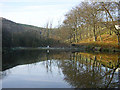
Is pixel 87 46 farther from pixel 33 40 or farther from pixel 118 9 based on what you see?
pixel 33 40

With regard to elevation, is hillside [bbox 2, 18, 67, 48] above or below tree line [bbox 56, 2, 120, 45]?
below

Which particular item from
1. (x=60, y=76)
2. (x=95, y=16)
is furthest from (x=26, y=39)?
(x=60, y=76)

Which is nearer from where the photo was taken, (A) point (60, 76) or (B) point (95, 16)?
(A) point (60, 76)

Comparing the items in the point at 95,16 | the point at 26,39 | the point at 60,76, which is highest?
the point at 95,16

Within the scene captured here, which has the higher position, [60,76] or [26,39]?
[26,39]

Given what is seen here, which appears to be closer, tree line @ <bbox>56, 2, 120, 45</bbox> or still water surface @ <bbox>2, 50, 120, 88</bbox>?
still water surface @ <bbox>2, 50, 120, 88</bbox>

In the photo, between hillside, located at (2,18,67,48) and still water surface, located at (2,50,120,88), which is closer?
still water surface, located at (2,50,120,88)

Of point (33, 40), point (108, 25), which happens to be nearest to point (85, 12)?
point (108, 25)

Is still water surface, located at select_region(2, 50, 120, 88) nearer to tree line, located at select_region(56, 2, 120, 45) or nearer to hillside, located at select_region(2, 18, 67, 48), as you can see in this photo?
hillside, located at select_region(2, 18, 67, 48)

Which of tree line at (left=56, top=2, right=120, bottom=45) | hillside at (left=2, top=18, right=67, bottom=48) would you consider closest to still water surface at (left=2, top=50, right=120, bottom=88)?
hillside at (left=2, top=18, right=67, bottom=48)

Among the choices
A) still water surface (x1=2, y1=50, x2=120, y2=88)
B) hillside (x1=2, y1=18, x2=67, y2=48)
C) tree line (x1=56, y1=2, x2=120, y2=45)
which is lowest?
still water surface (x1=2, y1=50, x2=120, y2=88)

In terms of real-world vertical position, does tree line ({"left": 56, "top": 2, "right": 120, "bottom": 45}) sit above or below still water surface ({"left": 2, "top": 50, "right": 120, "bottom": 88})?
above

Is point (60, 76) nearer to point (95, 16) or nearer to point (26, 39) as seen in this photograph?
point (26, 39)

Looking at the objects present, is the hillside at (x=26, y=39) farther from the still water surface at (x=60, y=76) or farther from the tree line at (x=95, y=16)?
the still water surface at (x=60, y=76)
